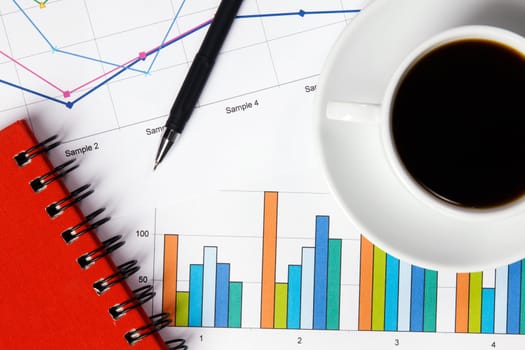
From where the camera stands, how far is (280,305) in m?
0.80

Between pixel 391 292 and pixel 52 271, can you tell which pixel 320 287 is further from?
pixel 52 271

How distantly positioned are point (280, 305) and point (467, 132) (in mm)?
292

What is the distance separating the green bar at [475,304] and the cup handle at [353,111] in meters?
0.27

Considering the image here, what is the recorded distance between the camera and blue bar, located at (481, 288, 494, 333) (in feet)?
2.60

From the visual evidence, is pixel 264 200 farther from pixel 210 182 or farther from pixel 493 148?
pixel 493 148

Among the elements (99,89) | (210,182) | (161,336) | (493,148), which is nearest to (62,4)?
(99,89)

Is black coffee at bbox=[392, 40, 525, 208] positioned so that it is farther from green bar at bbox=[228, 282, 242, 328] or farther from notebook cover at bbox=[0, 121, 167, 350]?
notebook cover at bbox=[0, 121, 167, 350]

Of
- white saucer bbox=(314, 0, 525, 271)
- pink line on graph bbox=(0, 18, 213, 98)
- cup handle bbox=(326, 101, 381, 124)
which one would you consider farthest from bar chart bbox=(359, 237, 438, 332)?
pink line on graph bbox=(0, 18, 213, 98)

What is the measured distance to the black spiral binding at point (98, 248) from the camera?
78 cm

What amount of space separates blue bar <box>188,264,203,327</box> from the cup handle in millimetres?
271

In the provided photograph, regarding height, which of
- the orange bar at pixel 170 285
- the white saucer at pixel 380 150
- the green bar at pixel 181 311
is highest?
the white saucer at pixel 380 150

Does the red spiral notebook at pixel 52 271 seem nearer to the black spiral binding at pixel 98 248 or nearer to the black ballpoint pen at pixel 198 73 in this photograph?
the black spiral binding at pixel 98 248

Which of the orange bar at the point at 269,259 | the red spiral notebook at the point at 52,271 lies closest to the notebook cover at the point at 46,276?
the red spiral notebook at the point at 52,271

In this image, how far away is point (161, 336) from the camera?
0.80 metres
